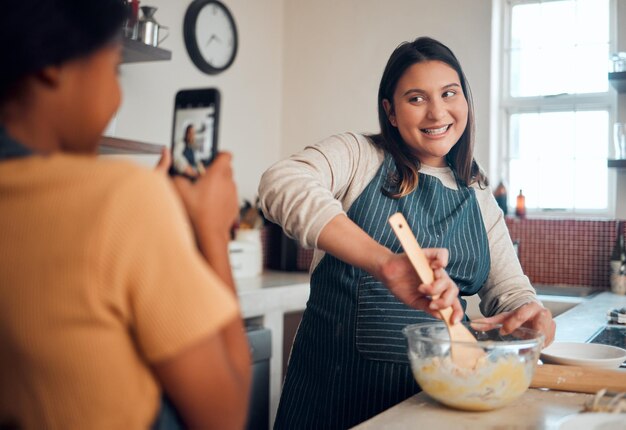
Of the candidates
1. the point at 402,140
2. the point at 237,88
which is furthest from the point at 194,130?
the point at 237,88

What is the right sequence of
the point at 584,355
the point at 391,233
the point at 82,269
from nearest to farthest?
1. the point at 82,269
2. the point at 584,355
3. the point at 391,233

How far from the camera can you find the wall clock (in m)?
3.29

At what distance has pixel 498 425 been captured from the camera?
1004mm

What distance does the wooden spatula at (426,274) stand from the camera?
1065mm

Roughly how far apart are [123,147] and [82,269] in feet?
6.99

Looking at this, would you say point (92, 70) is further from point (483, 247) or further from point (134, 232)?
point (483, 247)

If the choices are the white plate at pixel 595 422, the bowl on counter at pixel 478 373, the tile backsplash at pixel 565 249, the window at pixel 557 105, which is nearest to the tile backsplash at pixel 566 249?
the tile backsplash at pixel 565 249

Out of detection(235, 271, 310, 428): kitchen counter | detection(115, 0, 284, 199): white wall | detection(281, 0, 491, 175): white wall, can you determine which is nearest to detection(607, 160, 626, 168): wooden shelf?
detection(281, 0, 491, 175): white wall

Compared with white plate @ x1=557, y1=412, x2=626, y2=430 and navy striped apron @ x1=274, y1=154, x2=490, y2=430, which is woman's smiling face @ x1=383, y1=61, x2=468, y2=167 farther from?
white plate @ x1=557, y1=412, x2=626, y2=430

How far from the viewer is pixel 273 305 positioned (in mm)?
2979

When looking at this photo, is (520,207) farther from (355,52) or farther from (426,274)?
(426,274)

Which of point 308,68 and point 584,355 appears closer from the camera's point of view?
point 584,355

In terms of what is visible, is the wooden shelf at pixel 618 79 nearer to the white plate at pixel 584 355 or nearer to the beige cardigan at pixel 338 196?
the beige cardigan at pixel 338 196

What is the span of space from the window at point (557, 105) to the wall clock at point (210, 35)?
5.01 feet
